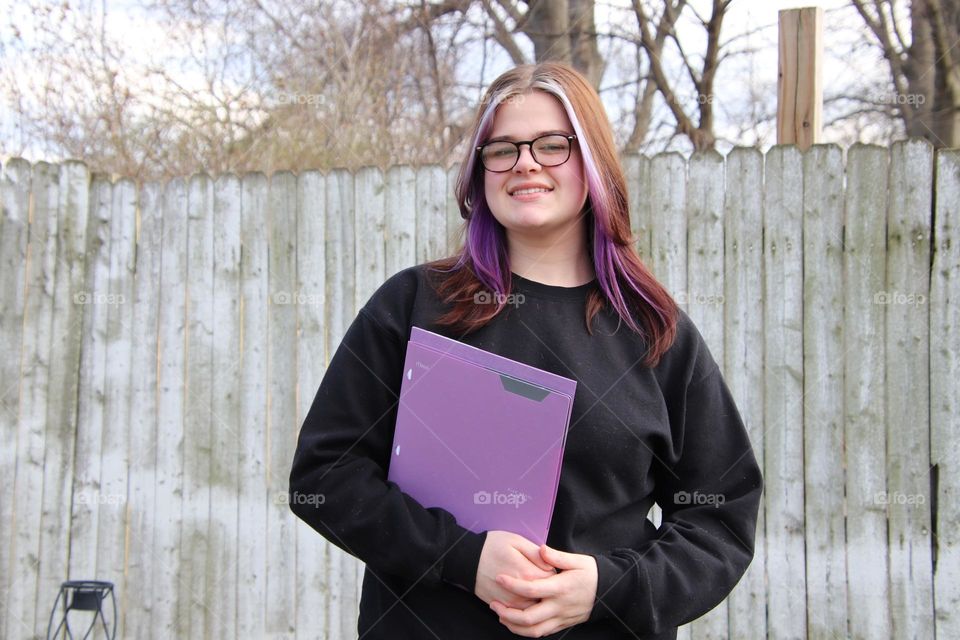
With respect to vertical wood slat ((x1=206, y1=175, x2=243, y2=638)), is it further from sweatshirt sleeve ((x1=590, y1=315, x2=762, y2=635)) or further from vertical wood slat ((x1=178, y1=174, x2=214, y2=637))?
sweatshirt sleeve ((x1=590, y1=315, x2=762, y2=635))

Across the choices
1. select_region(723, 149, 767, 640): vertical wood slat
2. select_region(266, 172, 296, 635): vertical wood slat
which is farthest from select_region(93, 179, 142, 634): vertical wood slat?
select_region(723, 149, 767, 640): vertical wood slat

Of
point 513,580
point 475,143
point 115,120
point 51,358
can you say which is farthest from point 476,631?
point 115,120

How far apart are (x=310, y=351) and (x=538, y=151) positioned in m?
2.36

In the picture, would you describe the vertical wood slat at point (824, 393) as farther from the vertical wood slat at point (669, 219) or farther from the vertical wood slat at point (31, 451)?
the vertical wood slat at point (31, 451)

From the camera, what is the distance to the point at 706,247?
3494mm

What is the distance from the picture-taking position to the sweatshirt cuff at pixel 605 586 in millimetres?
1354

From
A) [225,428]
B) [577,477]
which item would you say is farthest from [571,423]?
[225,428]

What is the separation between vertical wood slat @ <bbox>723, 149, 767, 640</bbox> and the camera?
342 cm

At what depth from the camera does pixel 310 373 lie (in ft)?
12.0

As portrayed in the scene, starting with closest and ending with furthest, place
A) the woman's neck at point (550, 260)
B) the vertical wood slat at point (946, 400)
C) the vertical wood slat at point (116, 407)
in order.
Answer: the woman's neck at point (550, 260) → the vertical wood slat at point (946, 400) → the vertical wood slat at point (116, 407)

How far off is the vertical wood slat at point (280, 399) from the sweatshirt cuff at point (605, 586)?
8.10ft

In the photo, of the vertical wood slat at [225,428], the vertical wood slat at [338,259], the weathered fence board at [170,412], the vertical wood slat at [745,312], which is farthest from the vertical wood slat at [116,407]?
the vertical wood slat at [745,312]

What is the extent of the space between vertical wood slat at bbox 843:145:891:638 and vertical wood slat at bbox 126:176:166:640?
290cm

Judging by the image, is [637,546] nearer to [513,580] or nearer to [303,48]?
[513,580]
